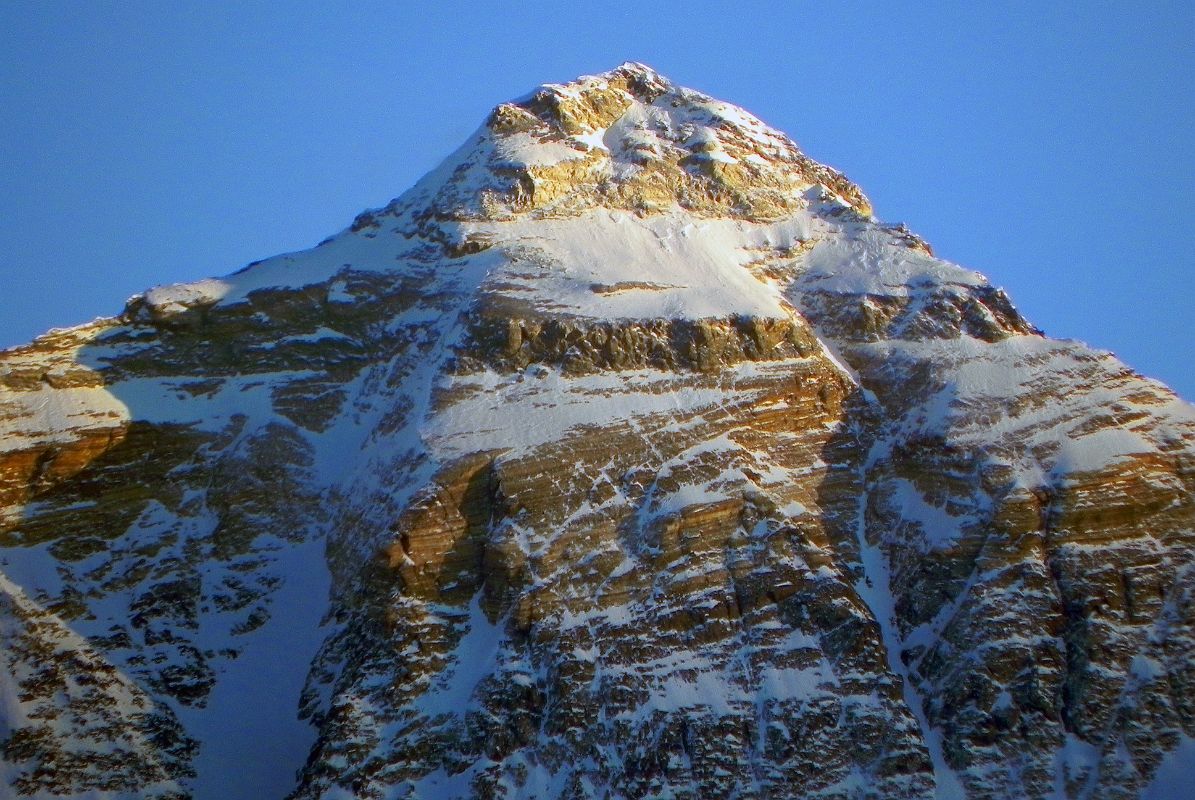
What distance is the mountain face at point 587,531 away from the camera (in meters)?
88.4

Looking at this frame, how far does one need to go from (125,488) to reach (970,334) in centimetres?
4971

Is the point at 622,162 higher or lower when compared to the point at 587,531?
higher

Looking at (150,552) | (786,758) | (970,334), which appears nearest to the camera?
(786,758)

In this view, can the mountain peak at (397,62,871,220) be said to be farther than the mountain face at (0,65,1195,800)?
Yes

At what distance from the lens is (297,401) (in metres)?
110

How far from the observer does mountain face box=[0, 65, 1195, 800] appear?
8844cm

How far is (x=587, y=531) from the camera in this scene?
312 ft

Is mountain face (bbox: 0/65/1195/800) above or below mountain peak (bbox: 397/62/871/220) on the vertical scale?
below

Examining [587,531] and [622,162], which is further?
[622,162]

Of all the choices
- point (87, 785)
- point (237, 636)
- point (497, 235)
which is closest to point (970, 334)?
point (497, 235)

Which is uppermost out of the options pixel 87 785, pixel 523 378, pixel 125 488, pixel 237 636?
pixel 523 378

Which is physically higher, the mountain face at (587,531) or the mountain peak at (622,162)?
the mountain peak at (622,162)

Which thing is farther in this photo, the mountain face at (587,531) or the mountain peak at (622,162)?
the mountain peak at (622,162)

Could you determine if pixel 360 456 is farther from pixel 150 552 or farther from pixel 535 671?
pixel 535 671
